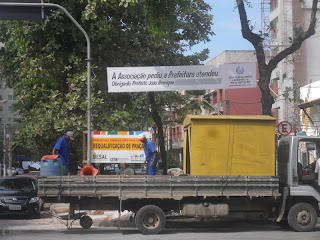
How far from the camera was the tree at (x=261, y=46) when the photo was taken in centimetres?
1877

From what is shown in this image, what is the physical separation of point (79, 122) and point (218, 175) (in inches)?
276

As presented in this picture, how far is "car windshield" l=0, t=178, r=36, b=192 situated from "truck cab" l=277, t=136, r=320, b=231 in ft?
33.3

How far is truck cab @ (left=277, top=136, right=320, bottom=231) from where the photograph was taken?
13.3 m

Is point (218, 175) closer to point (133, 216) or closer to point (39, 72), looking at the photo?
point (133, 216)

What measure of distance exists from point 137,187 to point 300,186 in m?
3.79

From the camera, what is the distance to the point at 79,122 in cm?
1902

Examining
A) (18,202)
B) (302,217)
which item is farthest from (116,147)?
(302,217)

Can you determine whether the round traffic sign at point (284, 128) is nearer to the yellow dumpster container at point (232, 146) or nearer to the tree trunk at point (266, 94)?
the tree trunk at point (266, 94)

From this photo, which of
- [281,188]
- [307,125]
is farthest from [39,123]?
[307,125]

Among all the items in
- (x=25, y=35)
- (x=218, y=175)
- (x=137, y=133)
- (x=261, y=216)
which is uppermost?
(x=25, y=35)

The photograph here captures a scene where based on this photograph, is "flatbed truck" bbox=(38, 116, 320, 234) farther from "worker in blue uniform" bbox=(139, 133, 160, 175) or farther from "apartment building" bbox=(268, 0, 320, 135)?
"apartment building" bbox=(268, 0, 320, 135)

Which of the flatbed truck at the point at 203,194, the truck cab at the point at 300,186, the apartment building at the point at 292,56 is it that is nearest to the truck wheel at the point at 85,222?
the flatbed truck at the point at 203,194

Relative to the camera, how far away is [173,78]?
17.0 meters

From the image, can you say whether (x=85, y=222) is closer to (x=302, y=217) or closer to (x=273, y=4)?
(x=302, y=217)
